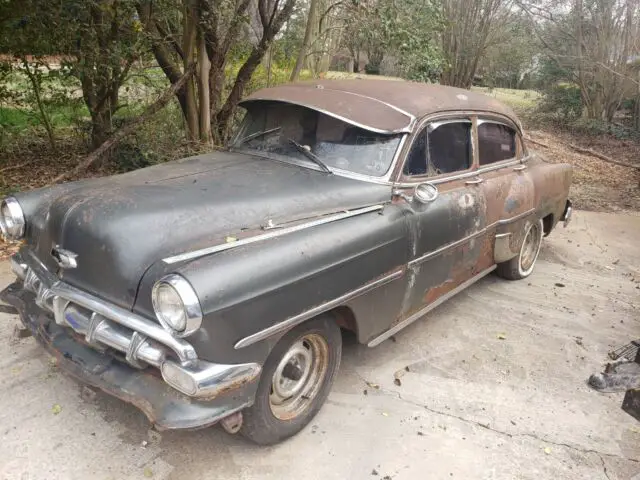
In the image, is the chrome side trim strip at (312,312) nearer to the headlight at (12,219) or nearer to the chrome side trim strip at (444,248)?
the chrome side trim strip at (444,248)

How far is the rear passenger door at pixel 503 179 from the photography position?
4.31m

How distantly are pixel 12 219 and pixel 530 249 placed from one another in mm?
4731

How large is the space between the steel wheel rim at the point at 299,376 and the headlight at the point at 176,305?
671mm

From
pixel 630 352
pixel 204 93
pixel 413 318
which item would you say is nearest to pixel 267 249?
pixel 413 318

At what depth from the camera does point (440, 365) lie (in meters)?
3.76

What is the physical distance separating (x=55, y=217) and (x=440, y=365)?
2.69m

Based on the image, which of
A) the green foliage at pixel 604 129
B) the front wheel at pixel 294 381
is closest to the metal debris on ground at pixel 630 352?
the front wheel at pixel 294 381

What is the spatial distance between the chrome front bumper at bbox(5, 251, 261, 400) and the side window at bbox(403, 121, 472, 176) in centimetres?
192

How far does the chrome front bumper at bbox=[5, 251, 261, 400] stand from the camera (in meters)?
2.25

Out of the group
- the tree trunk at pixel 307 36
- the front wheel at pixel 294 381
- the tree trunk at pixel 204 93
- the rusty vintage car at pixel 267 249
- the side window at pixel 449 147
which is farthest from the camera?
the tree trunk at pixel 307 36

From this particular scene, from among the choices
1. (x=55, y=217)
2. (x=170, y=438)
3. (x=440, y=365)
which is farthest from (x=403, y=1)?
(x=170, y=438)

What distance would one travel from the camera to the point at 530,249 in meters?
5.52

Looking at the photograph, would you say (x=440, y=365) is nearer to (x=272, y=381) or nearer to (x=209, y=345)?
(x=272, y=381)

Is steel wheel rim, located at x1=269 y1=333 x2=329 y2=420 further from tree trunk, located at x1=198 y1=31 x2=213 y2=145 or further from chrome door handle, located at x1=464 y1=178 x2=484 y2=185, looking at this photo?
tree trunk, located at x1=198 y1=31 x2=213 y2=145
